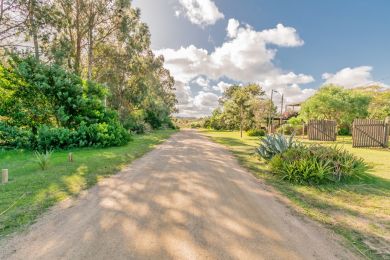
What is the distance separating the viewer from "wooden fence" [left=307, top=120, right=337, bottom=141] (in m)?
22.3

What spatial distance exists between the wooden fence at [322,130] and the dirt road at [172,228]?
65.1 ft

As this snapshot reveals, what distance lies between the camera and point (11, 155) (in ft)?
37.0

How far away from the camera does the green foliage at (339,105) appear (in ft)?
96.0

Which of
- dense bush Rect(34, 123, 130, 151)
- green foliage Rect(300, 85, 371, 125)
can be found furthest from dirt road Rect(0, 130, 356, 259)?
green foliage Rect(300, 85, 371, 125)

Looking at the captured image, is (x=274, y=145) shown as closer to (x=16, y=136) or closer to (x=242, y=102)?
(x=16, y=136)

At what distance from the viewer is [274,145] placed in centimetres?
958

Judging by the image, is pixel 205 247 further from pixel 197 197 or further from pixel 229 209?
pixel 197 197

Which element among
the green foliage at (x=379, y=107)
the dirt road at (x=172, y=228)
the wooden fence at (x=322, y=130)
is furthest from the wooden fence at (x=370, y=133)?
the green foliage at (x=379, y=107)

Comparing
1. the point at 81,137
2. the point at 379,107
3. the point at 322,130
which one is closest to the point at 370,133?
the point at 322,130

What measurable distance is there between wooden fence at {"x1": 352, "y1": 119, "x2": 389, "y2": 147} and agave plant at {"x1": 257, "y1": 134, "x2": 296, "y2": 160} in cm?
1057

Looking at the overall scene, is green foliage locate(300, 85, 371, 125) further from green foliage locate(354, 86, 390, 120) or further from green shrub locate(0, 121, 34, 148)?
green shrub locate(0, 121, 34, 148)

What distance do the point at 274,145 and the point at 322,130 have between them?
16.1 meters

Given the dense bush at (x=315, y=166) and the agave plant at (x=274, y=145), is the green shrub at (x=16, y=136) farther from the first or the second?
the dense bush at (x=315, y=166)

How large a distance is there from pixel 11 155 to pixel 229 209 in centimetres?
1181
